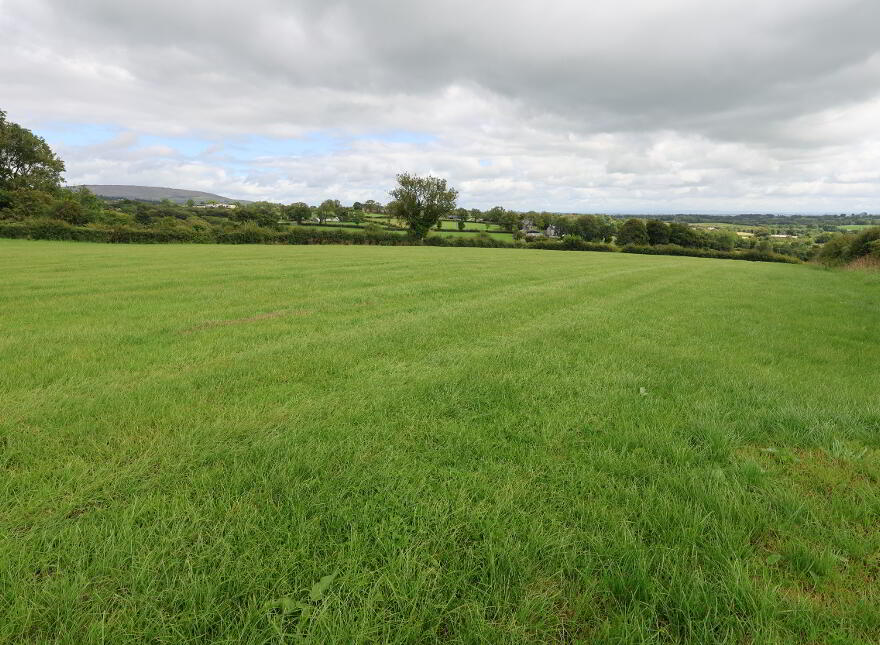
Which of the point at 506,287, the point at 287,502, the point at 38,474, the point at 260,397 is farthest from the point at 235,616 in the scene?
the point at 506,287

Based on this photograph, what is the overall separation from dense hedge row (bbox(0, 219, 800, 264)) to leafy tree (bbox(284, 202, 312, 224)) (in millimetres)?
23014

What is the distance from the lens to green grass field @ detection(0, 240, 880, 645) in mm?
1808

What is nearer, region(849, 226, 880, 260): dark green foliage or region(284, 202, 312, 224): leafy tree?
region(849, 226, 880, 260): dark green foliage

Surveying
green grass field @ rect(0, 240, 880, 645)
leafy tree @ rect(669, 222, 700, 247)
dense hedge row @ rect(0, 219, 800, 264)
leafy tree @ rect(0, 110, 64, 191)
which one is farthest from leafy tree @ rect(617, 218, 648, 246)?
leafy tree @ rect(0, 110, 64, 191)

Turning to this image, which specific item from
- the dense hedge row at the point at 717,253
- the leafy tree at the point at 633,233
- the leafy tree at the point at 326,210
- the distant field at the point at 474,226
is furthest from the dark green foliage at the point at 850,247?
the leafy tree at the point at 326,210

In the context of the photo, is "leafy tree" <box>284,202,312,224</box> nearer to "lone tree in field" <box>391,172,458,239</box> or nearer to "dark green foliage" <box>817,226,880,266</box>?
"lone tree in field" <box>391,172,458,239</box>

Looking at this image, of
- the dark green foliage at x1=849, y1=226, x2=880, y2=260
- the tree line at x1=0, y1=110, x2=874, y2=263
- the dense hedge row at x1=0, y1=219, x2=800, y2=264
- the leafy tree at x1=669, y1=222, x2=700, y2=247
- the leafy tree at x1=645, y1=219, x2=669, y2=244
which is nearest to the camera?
the dark green foliage at x1=849, y1=226, x2=880, y2=260

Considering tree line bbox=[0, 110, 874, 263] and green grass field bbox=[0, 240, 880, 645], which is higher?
tree line bbox=[0, 110, 874, 263]

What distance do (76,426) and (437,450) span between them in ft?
10.3

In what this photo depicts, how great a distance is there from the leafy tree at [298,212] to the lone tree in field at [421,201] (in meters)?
20.5

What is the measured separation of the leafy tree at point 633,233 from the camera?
67.8 meters

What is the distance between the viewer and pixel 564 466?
116 inches

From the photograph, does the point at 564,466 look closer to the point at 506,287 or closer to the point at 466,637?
the point at 466,637

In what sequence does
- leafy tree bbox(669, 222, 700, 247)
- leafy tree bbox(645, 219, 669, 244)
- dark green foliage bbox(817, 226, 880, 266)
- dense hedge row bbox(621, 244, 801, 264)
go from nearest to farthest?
dark green foliage bbox(817, 226, 880, 266) → dense hedge row bbox(621, 244, 801, 264) → leafy tree bbox(669, 222, 700, 247) → leafy tree bbox(645, 219, 669, 244)
